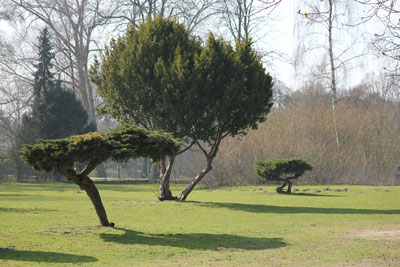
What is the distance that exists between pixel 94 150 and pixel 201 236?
10.3 ft

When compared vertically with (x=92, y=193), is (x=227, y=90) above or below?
above

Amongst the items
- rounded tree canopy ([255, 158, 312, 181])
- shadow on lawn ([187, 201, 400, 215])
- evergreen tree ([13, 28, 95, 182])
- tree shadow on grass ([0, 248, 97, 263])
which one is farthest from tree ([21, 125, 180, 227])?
evergreen tree ([13, 28, 95, 182])

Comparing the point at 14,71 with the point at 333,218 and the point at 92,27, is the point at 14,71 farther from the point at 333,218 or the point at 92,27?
the point at 333,218

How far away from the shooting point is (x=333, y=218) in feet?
49.0

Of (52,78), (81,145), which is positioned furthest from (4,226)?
(52,78)

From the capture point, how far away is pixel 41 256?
28.2ft

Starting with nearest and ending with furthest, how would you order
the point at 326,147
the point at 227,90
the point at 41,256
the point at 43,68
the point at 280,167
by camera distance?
the point at 41,256, the point at 227,90, the point at 280,167, the point at 326,147, the point at 43,68

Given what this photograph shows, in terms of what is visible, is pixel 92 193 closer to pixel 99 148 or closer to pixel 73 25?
pixel 99 148

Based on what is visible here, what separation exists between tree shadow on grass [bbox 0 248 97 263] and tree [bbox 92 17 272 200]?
37.5 ft

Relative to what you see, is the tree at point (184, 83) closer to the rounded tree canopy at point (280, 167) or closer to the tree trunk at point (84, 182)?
the rounded tree canopy at point (280, 167)

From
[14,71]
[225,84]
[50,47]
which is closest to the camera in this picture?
[225,84]

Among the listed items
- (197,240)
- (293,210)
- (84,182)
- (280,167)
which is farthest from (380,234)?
(280,167)

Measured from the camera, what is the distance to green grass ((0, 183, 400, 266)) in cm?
872

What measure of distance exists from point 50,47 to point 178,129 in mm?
28754
